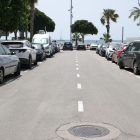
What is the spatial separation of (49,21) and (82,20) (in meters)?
13.5

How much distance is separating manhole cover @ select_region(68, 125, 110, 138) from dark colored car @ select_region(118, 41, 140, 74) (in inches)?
342

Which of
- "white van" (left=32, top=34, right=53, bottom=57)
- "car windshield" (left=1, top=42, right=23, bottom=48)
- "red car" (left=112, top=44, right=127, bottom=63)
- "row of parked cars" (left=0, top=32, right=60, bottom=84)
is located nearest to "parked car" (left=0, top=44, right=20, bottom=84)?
"row of parked cars" (left=0, top=32, right=60, bottom=84)

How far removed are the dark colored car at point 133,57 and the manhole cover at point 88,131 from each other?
8678 millimetres

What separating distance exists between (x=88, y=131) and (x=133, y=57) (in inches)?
383

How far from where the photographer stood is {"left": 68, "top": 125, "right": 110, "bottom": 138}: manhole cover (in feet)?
15.8

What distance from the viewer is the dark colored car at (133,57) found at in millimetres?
13625

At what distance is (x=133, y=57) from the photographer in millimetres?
14164

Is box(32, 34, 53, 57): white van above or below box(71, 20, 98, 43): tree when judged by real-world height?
below

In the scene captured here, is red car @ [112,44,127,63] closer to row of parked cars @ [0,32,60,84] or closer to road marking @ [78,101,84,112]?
row of parked cars @ [0,32,60,84]

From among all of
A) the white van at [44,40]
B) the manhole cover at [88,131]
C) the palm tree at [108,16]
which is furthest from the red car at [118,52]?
the palm tree at [108,16]

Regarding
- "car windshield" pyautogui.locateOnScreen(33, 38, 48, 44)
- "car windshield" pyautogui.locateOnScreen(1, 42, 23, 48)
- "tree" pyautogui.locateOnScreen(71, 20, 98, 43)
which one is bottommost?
"car windshield" pyautogui.locateOnScreen(1, 42, 23, 48)

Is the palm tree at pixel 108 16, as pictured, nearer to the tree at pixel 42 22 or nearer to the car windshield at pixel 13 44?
the tree at pixel 42 22

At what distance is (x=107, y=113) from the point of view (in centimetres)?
622

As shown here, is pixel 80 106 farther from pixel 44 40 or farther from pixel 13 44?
pixel 44 40
